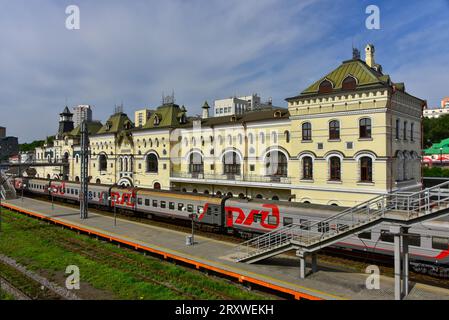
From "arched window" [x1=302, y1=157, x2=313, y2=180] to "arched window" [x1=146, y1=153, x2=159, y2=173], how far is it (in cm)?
2240

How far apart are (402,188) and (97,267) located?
25730 millimetres

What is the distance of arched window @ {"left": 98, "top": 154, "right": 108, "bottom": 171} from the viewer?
54.2 meters

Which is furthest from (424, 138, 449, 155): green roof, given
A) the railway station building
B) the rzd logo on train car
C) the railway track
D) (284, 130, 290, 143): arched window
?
the rzd logo on train car

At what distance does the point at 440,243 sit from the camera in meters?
16.2

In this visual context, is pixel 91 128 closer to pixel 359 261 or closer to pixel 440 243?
pixel 359 261

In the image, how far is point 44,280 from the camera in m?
17.5

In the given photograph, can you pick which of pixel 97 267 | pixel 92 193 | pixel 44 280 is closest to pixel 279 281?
pixel 97 267

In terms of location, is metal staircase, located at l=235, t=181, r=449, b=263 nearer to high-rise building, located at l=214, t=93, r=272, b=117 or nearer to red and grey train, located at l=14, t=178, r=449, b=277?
red and grey train, located at l=14, t=178, r=449, b=277

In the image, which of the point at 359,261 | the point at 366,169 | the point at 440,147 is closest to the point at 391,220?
the point at 359,261

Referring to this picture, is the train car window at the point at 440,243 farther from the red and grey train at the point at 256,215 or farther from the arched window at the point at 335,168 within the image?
the arched window at the point at 335,168

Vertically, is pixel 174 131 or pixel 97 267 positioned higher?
pixel 174 131

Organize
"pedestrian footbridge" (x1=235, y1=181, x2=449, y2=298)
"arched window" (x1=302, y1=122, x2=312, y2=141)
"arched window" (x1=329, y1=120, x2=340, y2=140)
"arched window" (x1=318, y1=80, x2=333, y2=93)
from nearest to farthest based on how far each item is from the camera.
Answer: "pedestrian footbridge" (x1=235, y1=181, x2=449, y2=298) → "arched window" (x1=329, y1=120, x2=340, y2=140) → "arched window" (x1=318, y1=80, x2=333, y2=93) → "arched window" (x1=302, y1=122, x2=312, y2=141)

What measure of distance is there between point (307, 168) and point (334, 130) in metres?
4.41
